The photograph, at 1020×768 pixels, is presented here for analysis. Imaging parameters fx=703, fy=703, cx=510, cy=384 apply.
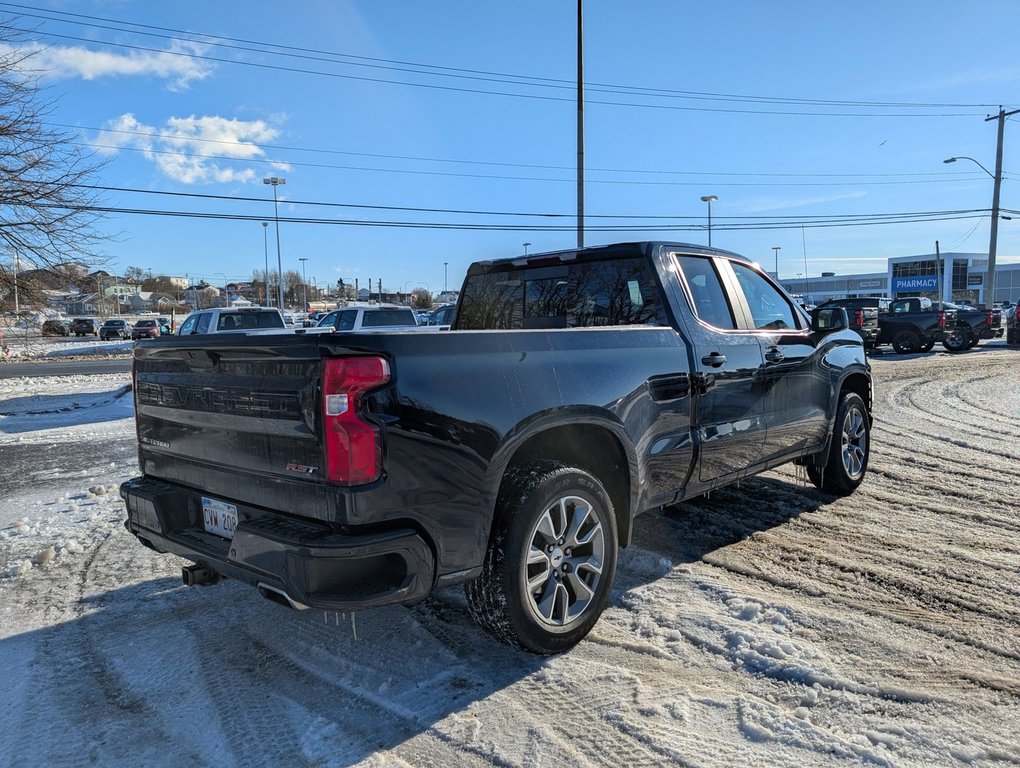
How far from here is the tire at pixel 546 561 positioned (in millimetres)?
3080

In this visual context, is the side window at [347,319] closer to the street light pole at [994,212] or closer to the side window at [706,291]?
the side window at [706,291]

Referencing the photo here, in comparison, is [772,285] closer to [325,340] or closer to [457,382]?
[457,382]

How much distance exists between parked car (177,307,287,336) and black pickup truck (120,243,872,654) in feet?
41.5

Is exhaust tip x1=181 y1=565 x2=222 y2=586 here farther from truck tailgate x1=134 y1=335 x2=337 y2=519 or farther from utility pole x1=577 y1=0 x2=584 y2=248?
utility pole x1=577 y1=0 x2=584 y2=248

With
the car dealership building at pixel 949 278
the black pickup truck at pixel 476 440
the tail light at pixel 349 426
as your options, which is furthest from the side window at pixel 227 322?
the car dealership building at pixel 949 278

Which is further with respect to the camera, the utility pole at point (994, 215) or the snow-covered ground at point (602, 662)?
the utility pole at point (994, 215)

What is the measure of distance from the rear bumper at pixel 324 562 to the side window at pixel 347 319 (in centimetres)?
1468

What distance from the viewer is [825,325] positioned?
550cm

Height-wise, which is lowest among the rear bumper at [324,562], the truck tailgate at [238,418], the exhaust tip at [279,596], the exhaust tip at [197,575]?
the exhaust tip at [197,575]

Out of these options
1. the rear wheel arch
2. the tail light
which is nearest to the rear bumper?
the tail light

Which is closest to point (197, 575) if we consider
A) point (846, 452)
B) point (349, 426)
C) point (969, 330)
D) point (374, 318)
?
point (349, 426)

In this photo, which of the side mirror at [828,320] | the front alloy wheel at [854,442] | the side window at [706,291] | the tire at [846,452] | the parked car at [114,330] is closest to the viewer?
the side window at [706,291]

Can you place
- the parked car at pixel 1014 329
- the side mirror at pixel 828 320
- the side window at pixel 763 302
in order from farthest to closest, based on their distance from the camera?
the parked car at pixel 1014 329 → the side mirror at pixel 828 320 → the side window at pixel 763 302

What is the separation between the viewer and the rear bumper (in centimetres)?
257
